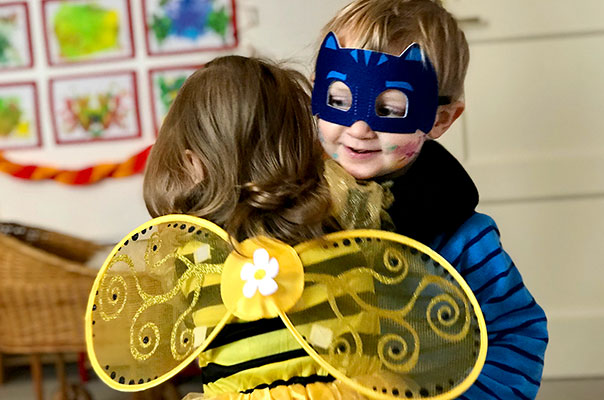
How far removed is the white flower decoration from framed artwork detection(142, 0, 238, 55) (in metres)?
2.06

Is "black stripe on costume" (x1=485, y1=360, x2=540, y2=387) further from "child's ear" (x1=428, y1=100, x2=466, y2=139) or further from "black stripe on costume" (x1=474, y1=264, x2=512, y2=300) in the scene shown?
"child's ear" (x1=428, y1=100, x2=466, y2=139)

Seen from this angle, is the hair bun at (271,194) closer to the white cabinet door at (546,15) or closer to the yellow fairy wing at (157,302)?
the yellow fairy wing at (157,302)

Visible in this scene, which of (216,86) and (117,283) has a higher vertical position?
(216,86)

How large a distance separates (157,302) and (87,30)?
224cm

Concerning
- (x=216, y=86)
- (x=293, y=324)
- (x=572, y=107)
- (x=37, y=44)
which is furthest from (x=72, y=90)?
(x=293, y=324)

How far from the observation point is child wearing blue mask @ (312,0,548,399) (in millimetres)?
949

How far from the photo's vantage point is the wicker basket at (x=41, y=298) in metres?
2.18

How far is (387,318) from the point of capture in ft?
2.68

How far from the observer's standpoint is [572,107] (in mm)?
2361

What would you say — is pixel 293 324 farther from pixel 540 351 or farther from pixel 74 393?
pixel 74 393

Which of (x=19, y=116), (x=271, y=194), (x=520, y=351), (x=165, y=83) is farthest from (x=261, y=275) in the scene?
(x=19, y=116)

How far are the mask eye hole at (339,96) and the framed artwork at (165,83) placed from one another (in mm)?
1902

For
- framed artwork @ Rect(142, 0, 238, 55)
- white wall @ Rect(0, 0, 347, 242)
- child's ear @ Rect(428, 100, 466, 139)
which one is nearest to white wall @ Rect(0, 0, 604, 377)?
framed artwork @ Rect(142, 0, 238, 55)

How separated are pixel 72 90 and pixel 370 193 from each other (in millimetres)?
2282
